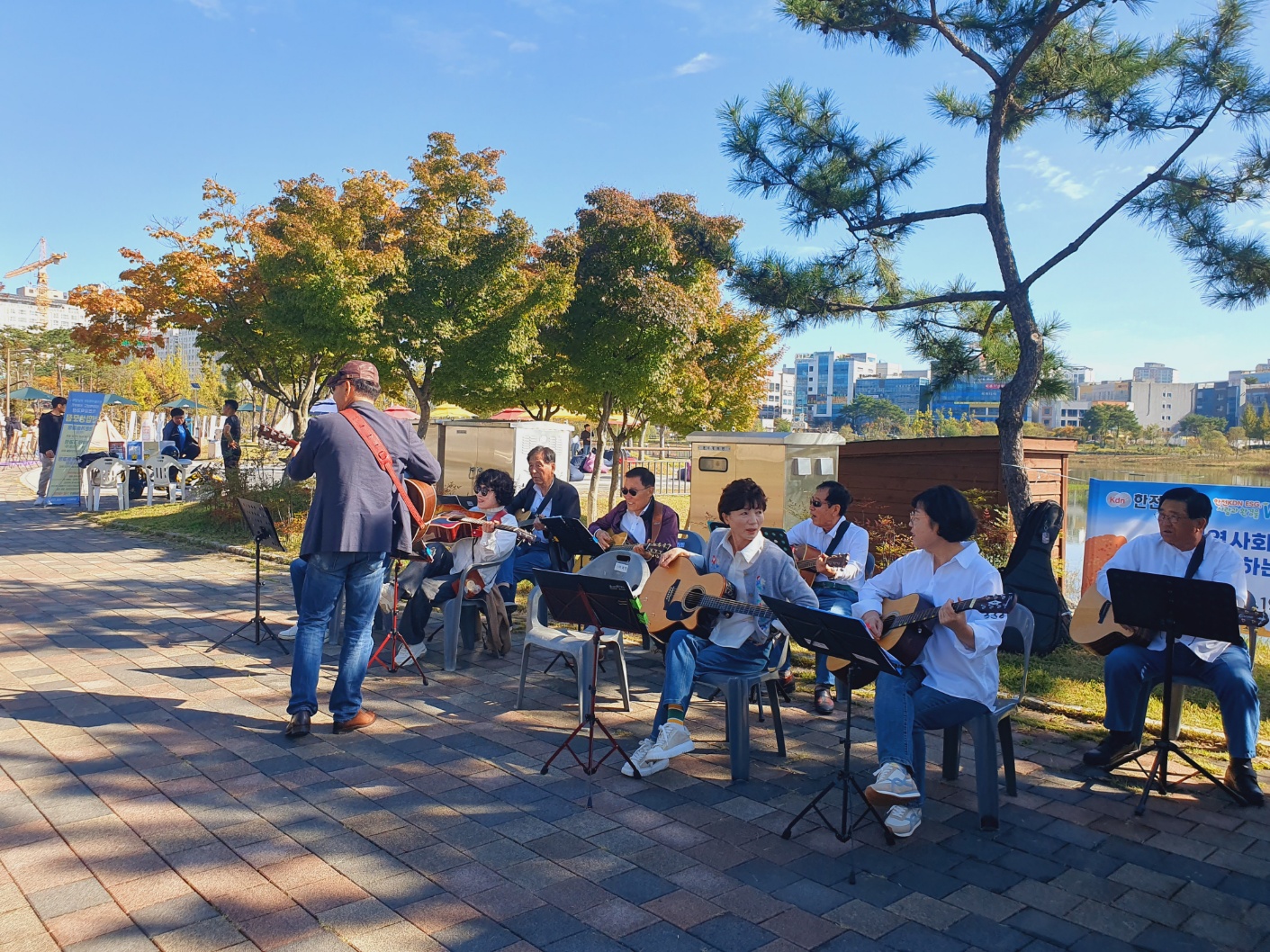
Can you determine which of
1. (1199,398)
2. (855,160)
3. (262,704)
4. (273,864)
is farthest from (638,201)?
(1199,398)

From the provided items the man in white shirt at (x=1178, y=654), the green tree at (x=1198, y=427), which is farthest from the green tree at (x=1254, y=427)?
the man in white shirt at (x=1178, y=654)

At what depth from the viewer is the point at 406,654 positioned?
6688 millimetres

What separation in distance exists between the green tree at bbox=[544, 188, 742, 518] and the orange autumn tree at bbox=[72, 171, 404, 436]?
3516 mm

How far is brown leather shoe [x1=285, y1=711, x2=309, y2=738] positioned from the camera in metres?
4.89

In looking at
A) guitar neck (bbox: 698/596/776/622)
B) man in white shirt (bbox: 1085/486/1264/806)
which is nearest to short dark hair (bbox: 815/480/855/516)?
guitar neck (bbox: 698/596/776/622)

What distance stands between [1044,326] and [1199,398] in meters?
46.8

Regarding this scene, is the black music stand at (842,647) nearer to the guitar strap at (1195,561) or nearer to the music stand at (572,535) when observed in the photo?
the guitar strap at (1195,561)

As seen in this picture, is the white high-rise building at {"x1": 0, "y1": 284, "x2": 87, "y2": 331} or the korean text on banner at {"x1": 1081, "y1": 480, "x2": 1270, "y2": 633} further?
the white high-rise building at {"x1": 0, "y1": 284, "x2": 87, "y2": 331}

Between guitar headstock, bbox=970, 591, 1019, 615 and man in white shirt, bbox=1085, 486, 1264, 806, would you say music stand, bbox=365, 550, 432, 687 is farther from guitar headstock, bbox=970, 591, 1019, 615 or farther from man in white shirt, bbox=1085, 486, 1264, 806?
man in white shirt, bbox=1085, 486, 1264, 806

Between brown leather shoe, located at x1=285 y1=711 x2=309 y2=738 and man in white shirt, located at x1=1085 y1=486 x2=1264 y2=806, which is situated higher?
man in white shirt, located at x1=1085 y1=486 x2=1264 y2=806

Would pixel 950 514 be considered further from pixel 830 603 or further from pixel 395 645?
pixel 395 645

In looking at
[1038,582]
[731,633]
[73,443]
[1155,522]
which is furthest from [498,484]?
[73,443]

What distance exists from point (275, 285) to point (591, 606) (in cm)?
1205

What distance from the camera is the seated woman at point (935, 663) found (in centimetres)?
387
